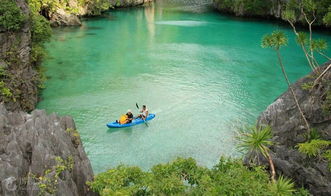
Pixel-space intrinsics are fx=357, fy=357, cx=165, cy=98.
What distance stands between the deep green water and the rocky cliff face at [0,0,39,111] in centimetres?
170

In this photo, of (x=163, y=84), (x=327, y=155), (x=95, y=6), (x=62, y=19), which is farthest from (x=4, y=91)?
(x=95, y=6)

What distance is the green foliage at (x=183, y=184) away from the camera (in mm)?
7152

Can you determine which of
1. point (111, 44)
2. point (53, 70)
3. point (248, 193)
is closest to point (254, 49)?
point (111, 44)

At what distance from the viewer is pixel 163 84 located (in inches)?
896

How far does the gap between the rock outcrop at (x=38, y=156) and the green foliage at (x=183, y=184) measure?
1.16 meters

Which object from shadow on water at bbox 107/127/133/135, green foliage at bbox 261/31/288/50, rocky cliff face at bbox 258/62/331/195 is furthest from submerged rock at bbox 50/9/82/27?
green foliage at bbox 261/31/288/50

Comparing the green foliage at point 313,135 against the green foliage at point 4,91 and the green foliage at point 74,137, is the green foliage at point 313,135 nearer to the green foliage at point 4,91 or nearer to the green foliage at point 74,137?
the green foliage at point 74,137

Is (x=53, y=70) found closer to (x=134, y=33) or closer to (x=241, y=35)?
(x=134, y=33)

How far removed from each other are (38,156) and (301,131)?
6785 mm

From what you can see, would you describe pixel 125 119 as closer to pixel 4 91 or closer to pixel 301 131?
pixel 4 91

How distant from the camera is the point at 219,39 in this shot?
3553 centimetres

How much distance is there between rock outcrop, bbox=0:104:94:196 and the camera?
7934mm

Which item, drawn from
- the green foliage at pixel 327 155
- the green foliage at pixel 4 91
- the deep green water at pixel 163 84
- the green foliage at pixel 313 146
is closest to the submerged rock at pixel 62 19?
the deep green water at pixel 163 84

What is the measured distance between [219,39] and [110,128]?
71.7ft
